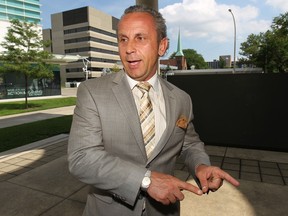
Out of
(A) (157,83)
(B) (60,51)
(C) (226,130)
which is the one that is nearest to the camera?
(A) (157,83)

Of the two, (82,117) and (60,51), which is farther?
(60,51)

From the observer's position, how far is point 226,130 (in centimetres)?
771

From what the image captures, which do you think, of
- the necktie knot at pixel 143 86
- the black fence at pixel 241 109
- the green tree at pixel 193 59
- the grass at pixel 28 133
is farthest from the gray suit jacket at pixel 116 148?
the green tree at pixel 193 59

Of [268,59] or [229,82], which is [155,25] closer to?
[229,82]

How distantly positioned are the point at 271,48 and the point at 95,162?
40954 millimetres

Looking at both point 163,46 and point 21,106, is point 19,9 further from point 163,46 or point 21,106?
point 163,46

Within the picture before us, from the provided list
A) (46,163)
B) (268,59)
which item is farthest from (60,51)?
(46,163)

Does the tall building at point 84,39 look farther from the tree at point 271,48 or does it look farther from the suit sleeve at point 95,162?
the suit sleeve at point 95,162

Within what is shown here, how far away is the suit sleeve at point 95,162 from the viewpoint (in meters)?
1.43

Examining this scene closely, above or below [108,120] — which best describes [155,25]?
above

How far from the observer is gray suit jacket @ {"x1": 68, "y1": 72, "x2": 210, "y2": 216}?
4.75 feet

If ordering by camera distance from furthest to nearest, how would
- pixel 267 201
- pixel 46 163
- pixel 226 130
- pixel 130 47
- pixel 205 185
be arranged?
1. pixel 226 130
2. pixel 46 163
3. pixel 267 201
4. pixel 130 47
5. pixel 205 185

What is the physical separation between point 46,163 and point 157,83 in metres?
5.50

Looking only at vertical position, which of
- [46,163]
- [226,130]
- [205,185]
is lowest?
[46,163]
